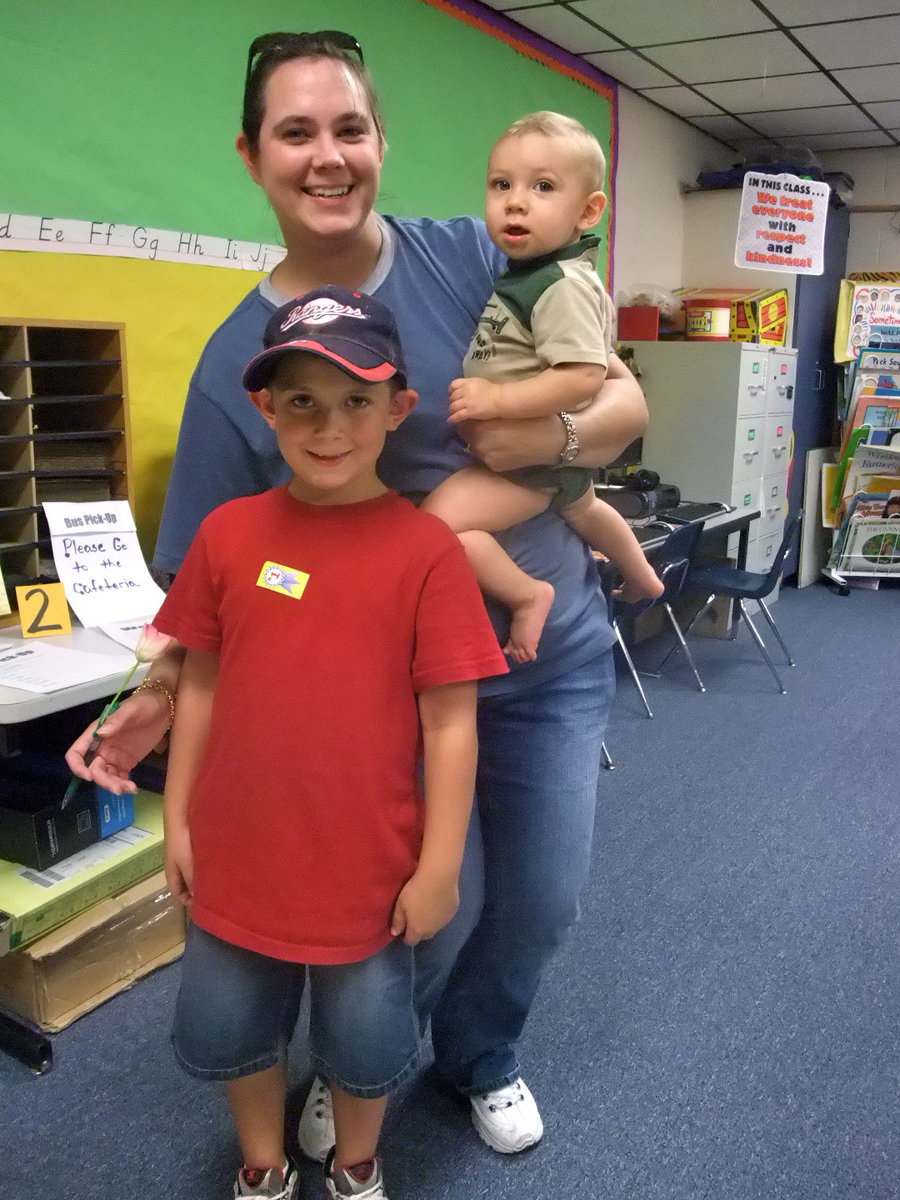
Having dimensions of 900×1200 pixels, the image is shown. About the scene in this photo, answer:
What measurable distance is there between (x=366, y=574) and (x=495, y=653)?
172mm

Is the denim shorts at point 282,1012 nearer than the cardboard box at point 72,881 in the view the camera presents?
Yes

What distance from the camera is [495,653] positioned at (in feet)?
3.59

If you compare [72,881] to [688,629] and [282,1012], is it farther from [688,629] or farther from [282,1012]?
[688,629]

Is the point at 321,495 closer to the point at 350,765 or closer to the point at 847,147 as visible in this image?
the point at 350,765

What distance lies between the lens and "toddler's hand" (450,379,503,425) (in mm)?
1144

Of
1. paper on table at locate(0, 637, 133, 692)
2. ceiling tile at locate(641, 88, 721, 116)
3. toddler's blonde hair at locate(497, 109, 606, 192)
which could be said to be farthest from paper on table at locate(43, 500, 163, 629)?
ceiling tile at locate(641, 88, 721, 116)

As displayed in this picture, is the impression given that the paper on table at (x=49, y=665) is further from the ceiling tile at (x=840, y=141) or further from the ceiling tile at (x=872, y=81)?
the ceiling tile at (x=840, y=141)

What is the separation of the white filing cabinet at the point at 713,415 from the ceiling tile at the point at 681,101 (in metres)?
1.15

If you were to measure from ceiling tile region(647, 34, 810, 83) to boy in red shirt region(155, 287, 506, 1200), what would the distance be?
11.6 ft

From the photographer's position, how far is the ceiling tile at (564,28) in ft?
11.6

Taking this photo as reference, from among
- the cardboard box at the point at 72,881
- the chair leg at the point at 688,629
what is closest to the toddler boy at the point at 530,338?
the cardboard box at the point at 72,881

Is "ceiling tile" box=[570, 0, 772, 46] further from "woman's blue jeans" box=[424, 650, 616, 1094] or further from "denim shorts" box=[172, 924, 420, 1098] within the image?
"denim shorts" box=[172, 924, 420, 1098]

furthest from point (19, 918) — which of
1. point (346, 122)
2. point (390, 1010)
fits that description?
point (346, 122)

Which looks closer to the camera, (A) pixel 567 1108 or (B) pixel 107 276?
(A) pixel 567 1108
